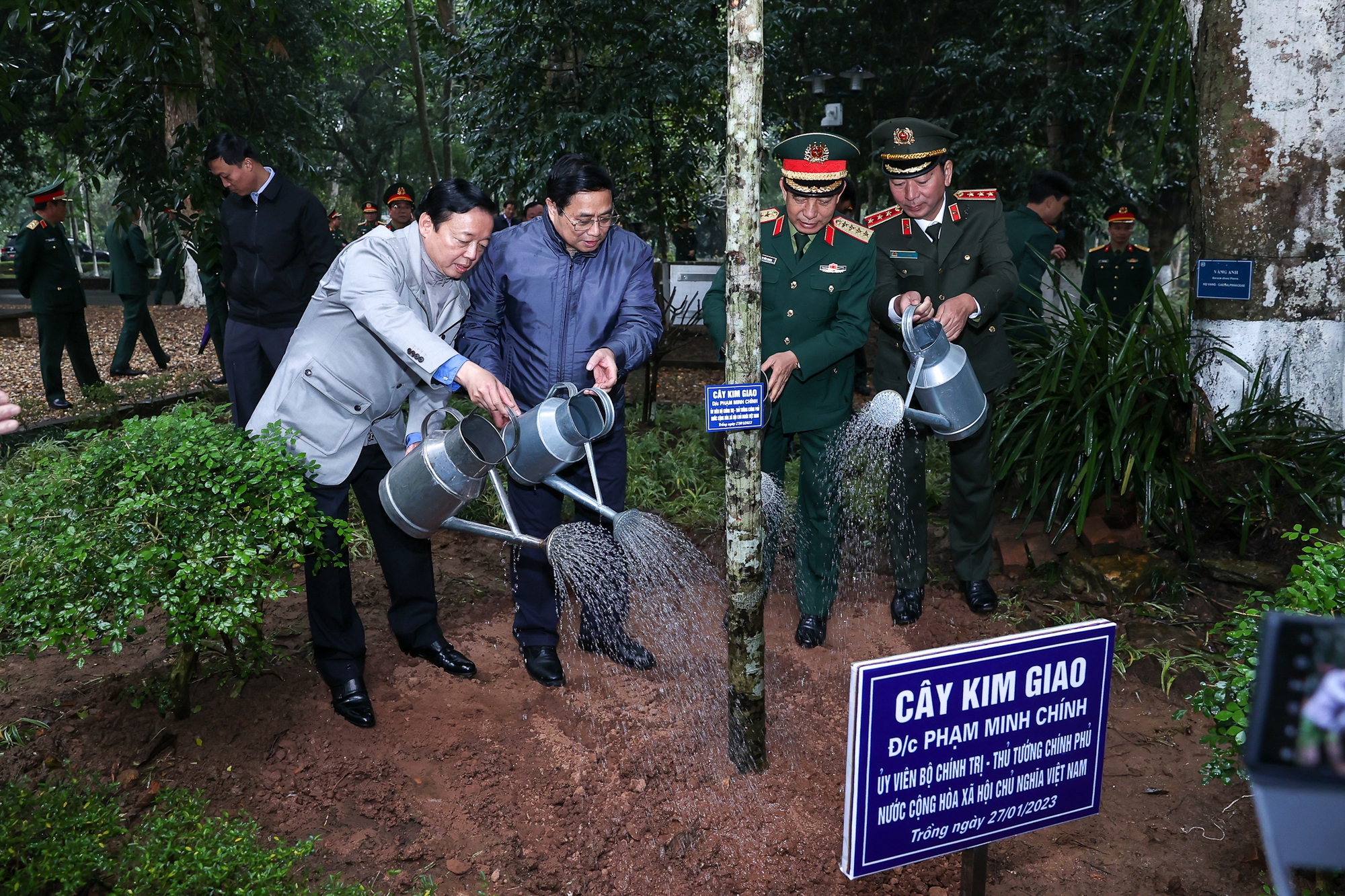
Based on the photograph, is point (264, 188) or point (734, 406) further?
point (264, 188)

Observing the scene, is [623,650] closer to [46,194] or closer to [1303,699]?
[1303,699]

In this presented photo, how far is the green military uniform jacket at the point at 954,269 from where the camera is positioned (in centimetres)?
372

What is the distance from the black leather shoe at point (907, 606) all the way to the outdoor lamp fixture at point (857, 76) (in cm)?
721

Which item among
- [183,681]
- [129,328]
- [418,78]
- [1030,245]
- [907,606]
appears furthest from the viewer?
[418,78]

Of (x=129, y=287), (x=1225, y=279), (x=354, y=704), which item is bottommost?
(x=354, y=704)

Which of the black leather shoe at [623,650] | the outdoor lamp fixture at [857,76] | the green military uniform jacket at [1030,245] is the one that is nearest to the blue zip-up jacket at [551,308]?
the black leather shoe at [623,650]

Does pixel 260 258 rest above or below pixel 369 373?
above

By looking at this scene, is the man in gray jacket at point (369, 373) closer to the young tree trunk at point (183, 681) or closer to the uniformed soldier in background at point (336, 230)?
the young tree trunk at point (183, 681)

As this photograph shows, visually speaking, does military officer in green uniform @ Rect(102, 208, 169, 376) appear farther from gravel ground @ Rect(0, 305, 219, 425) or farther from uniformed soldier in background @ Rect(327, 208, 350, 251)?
A: uniformed soldier in background @ Rect(327, 208, 350, 251)

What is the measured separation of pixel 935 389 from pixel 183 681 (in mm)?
2474

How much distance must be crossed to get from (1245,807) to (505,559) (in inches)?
121

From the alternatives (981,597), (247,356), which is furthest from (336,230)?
(981,597)

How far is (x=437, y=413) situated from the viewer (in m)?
3.02

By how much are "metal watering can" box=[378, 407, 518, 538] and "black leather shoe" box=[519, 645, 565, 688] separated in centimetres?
78
